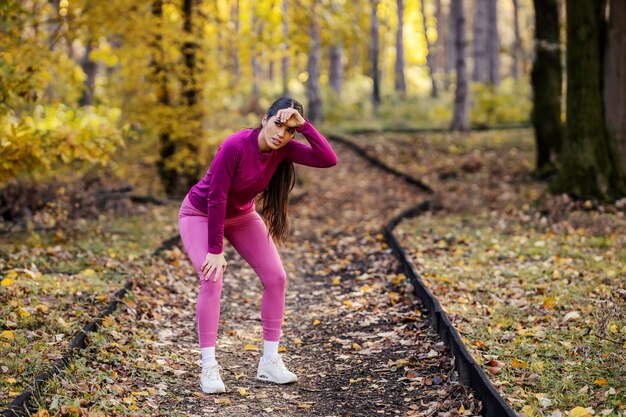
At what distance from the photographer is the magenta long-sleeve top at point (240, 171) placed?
521 centimetres

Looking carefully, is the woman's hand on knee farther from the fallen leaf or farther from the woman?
the fallen leaf

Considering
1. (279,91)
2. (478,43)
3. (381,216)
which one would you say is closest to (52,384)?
(381,216)

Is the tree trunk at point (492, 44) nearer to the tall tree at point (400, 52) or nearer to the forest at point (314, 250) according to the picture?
the tall tree at point (400, 52)

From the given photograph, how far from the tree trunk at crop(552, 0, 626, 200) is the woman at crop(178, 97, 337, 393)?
27.3 feet

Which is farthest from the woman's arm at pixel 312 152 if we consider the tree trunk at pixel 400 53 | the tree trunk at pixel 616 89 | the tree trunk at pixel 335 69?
the tree trunk at pixel 400 53

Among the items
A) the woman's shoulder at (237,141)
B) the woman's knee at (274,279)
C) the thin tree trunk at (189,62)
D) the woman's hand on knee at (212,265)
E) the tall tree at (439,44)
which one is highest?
the tall tree at (439,44)

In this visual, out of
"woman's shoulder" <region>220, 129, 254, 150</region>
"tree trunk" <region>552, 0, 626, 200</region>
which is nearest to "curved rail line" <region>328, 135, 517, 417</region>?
"woman's shoulder" <region>220, 129, 254, 150</region>

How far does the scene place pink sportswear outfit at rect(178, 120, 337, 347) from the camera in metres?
5.23

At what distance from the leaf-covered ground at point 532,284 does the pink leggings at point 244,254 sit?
1.58 metres

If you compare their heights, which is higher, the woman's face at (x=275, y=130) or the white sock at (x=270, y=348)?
the woman's face at (x=275, y=130)

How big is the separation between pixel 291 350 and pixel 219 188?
2.17 meters

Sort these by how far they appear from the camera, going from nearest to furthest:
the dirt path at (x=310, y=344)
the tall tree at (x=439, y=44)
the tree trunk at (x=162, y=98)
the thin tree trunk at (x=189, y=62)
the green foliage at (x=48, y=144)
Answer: the dirt path at (x=310, y=344), the green foliage at (x=48, y=144), the tree trunk at (x=162, y=98), the thin tree trunk at (x=189, y=62), the tall tree at (x=439, y=44)

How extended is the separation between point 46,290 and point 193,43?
7740 mm

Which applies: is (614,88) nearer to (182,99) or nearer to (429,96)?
(182,99)
